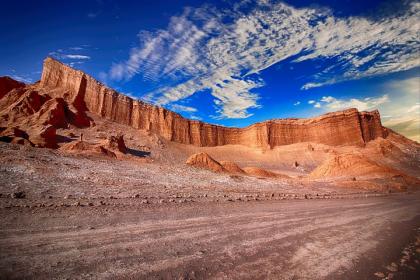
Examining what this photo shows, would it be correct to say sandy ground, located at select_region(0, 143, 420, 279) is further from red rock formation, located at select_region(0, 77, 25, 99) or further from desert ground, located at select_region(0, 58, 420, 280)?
red rock formation, located at select_region(0, 77, 25, 99)

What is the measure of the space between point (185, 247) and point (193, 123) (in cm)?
9488

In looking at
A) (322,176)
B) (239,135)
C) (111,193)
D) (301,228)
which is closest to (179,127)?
(239,135)

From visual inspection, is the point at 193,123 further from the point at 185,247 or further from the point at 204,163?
the point at 185,247

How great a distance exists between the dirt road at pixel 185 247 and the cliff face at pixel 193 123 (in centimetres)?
6827

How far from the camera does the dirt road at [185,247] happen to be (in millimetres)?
4543

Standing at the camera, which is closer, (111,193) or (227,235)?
(227,235)

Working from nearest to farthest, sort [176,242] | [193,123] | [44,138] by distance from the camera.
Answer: [176,242]
[44,138]
[193,123]

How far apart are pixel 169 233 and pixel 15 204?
6404 mm

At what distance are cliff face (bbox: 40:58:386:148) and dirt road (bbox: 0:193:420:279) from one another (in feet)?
224

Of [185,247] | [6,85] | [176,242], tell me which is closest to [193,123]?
[6,85]

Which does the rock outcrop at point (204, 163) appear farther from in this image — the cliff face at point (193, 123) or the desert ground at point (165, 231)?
the cliff face at point (193, 123)

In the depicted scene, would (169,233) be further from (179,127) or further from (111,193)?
(179,127)

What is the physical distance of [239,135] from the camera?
11319 cm

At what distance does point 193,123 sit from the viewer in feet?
329
